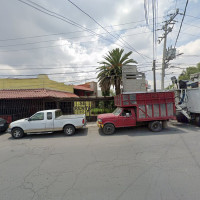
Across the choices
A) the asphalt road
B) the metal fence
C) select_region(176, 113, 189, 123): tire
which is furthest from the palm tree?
the asphalt road

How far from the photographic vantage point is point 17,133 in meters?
6.73

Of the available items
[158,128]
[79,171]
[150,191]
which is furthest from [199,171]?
[158,128]

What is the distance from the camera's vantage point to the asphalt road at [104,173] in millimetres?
2332

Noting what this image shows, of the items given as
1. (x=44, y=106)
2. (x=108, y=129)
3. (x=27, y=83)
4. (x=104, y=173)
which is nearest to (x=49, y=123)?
(x=108, y=129)

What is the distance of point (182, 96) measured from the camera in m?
8.95

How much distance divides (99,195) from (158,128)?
6.05 m

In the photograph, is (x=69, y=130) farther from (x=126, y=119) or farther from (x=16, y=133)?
(x=126, y=119)

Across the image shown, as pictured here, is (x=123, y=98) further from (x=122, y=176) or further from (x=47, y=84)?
(x=47, y=84)

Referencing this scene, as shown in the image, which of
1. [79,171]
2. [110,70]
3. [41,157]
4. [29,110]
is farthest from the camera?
[110,70]

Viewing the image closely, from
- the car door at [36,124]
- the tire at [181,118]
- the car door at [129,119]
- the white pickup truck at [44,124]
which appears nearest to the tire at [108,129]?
the car door at [129,119]

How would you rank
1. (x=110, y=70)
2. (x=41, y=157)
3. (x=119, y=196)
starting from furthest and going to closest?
1. (x=110, y=70)
2. (x=41, y=157)
3. (x=119, y=196)

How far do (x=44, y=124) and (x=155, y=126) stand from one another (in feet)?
23.3

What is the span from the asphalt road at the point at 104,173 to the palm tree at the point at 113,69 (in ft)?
35.2

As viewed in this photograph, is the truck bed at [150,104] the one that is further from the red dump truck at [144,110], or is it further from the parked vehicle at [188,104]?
the parked vehicle at [188,104]
